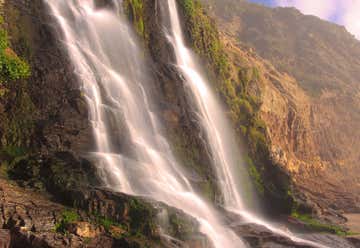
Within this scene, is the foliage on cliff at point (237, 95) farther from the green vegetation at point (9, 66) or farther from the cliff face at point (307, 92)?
the green vegetation at point (9, 66)

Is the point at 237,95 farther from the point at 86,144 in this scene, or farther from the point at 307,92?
the point at 307,92

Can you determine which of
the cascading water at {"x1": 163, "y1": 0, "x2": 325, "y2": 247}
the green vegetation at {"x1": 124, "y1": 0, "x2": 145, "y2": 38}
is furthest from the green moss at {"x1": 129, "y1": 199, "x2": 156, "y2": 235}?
the green vegetation at {"x1": 124, "y1": 0, "x2": 145, "y2": 38}

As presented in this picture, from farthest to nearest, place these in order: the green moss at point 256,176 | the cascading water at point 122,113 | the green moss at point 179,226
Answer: the green moss at point 256,176, the cascading water at point 122,113, the green moss at point 179,226

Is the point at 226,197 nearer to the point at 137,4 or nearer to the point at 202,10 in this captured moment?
the point at 137,4

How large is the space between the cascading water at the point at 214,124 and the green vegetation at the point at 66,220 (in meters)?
11.0

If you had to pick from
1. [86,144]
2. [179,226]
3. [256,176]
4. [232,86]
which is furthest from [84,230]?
[232,86]

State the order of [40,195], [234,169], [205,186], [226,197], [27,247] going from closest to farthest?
[27,247] < [40,195] < [205,186] < [226,197] < [234,169]

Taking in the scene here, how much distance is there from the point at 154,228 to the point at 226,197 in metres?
9.80

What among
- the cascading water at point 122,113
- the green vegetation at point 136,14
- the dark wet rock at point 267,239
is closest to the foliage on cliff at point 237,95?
the green vegetation at point 136,14

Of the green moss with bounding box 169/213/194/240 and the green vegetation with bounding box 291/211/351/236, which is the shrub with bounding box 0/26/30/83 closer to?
the green moss with bounding box 169/213/194/240

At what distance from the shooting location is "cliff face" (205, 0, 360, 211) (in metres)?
41.8

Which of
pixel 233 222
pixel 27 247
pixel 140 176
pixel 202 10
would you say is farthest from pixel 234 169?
pixel 27 247

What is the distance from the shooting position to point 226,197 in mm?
24781

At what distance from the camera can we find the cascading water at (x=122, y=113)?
722 inches
